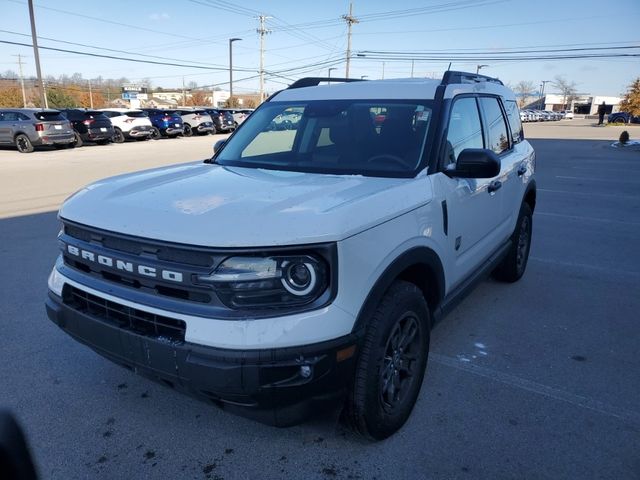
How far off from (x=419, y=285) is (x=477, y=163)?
2.60 ft

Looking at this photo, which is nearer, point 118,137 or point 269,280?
point 269,280

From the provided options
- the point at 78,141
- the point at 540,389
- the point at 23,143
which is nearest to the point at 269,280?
the point at 540,389

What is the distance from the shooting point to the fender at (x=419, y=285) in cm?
223

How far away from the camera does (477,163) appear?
2.87 m

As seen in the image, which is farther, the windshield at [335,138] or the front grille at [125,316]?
the windshield at [335,138]

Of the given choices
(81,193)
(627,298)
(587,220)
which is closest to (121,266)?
(81,193)

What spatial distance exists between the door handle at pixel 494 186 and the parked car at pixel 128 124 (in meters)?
23.1

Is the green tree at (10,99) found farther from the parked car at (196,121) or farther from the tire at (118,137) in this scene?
the tire at (118,137)

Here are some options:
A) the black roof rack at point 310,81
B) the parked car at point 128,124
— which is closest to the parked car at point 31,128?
the parked car at point 128,124

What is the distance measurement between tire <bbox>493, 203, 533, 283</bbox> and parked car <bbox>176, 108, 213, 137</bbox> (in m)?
26.9

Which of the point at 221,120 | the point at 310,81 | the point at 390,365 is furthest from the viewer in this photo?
the point at 221,120

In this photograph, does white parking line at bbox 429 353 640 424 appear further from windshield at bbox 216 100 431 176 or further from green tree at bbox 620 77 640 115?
green tree at bbox 620 77 640 115

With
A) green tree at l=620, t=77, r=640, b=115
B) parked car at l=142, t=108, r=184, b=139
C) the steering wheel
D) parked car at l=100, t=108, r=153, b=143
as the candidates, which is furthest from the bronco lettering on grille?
green tree at l=620, t=77, r=640, b=115

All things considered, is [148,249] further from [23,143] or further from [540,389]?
[23,143]
